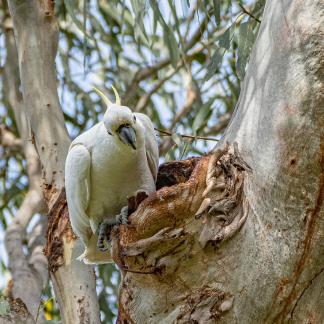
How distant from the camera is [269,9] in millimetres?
1742

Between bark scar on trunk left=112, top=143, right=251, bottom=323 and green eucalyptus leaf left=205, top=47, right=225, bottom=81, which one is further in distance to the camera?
green eucalyptus leaf left=205, top=47, right=225, bottom=81

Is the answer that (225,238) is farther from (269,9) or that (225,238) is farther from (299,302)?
(269,9)

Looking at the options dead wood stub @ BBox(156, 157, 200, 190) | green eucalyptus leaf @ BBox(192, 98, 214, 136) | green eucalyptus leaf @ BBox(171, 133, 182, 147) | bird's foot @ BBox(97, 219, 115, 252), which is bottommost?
bird's foot @ BBox(97, 219, 115, 252)

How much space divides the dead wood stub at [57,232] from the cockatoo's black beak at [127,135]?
0.30m

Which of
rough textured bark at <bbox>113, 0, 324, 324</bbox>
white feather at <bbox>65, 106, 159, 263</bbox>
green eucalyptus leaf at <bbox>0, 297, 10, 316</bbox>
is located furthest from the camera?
white feather at <bbox>65, 106, 159, 263</bbox>

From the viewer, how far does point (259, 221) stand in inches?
64.9

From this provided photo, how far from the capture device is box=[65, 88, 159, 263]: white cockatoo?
7.20ft

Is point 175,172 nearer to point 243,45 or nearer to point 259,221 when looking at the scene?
point 259,221

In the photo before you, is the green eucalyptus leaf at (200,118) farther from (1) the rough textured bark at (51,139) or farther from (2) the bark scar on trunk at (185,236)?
(2) the bark scar on trunk at (185,236)

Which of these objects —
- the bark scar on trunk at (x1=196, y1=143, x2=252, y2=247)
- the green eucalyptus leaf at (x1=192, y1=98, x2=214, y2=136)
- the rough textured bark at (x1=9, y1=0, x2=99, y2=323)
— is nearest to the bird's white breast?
the rough textured bark at (x1=9, y1=0, x2=99, y2=323)

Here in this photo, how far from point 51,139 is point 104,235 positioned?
373 millimetres

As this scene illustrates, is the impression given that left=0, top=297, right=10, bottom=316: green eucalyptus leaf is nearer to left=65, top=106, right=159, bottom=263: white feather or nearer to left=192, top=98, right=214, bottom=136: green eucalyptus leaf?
left=65, top=106, right=159, bottom=263: white feather

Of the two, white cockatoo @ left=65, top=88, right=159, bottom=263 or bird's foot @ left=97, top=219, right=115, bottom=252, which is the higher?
white cockatoo @ left=65, top=88, right=159, bottom=263

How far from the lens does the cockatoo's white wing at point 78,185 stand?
221 centimetres
